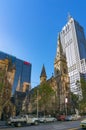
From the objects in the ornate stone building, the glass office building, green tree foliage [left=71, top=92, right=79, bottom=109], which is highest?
the glass office building

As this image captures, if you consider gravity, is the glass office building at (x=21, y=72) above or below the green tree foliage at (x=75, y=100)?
above

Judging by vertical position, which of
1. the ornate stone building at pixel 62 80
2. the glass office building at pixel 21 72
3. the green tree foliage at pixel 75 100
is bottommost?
the green tree foliage at pixel 75 100

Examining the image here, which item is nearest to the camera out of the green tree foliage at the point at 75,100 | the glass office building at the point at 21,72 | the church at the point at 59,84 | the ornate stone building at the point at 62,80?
the green tree foliage at the point at 75,100

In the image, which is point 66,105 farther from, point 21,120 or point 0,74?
point 21,120

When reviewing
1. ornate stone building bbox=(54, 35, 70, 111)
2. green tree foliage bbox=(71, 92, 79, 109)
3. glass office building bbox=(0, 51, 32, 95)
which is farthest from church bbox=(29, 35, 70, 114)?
glass office building bbox=(0, 51, 32, 95)

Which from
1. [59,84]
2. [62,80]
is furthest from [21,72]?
[62,80]

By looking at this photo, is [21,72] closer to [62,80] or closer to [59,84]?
[59,84]

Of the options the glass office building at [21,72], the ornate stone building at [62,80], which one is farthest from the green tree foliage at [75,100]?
the glass office building at [21,72]

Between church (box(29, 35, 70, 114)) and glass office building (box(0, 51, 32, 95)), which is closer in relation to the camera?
church (box(29, 35, 70, 114))

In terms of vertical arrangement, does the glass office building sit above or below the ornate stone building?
above

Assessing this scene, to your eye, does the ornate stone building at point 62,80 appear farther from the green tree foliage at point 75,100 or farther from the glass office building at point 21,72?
the glass office building at point 21,72

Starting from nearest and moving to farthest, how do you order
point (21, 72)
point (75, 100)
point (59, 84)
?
point (75, 100), point (59, 84), point (21, 72)

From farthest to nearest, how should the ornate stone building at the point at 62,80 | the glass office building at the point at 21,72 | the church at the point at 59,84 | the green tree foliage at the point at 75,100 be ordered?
the glass office building at the point at 21,72, the ornate stone building at the point at 62,80, the church at the point at 59,84, the green tree foliage at the point at 75,100

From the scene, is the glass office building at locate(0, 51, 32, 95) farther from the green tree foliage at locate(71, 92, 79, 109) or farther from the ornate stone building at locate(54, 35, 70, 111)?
the green tree foliage at locate(71, 92, 79, 109)
